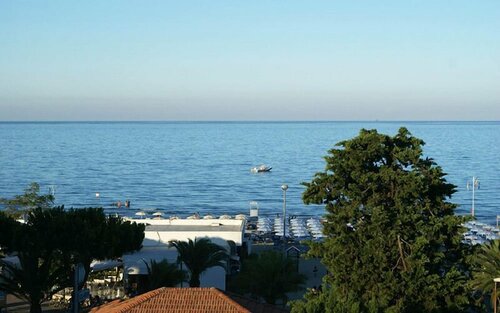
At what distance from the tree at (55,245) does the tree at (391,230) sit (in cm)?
820

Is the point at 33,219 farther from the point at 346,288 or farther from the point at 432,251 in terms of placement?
the point at 432,251

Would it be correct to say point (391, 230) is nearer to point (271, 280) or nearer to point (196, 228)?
point (271, 280)

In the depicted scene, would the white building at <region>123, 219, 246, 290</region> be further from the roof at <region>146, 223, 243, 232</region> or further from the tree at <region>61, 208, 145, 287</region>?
the tree at <region>61, 208, 145, 287</region>

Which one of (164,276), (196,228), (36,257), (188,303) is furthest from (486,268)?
(196,228)

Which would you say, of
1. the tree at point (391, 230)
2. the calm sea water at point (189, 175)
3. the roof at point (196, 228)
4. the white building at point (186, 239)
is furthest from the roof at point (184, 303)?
the calm sea water at point (189, 175)

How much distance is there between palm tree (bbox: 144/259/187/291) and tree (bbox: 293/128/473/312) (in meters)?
7.31

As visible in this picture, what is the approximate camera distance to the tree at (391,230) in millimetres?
21125

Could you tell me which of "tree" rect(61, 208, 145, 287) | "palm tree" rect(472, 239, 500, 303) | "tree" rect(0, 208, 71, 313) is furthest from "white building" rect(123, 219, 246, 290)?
"palm tree" rect(472, 239, 500, 303)

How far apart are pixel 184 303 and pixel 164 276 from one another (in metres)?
8.82

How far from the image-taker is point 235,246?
38.4 meters

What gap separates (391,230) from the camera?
70.5ft

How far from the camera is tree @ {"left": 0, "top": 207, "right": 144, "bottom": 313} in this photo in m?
27.1

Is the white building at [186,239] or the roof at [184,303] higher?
the roof at [184,303]

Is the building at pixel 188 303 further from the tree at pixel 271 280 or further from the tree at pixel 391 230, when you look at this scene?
the tree at pixel 271 280
